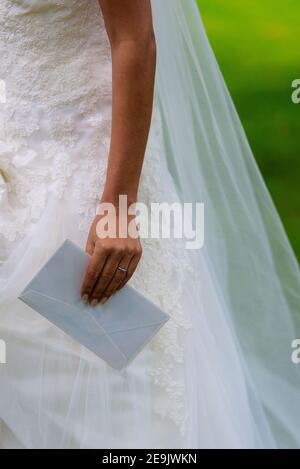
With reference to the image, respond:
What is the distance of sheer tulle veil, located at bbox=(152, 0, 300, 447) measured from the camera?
4.93ft

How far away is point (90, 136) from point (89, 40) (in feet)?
0.46

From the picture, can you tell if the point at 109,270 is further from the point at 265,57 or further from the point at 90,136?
the point at 265,57

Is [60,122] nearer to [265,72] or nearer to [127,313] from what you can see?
[127,313]

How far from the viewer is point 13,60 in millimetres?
1213

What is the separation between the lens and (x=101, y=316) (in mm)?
1121

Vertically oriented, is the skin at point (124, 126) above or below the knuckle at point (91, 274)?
above

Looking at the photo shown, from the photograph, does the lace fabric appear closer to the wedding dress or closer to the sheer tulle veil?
the wedding dress

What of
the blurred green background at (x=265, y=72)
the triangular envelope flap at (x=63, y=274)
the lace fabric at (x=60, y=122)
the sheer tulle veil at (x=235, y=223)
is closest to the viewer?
the triangular envelope flap at (x=63, y=274)

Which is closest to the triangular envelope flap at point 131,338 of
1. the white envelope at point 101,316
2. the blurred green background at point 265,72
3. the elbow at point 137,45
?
the white envelope at point 101,316

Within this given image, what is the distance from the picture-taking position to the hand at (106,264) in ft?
3.60

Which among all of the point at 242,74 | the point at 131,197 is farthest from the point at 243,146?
the point at 242,74

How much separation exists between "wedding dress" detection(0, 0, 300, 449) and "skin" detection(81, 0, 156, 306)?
0.10m

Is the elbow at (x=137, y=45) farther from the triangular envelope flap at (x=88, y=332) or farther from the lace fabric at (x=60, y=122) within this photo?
the triangular envelope flap at (x=88, y=332)

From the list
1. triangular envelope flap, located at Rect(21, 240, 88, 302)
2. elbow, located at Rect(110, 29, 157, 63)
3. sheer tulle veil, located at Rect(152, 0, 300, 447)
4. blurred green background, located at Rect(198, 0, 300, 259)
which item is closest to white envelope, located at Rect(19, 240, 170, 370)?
triangular envelope flap, located at Rect(21, 240, 88, 302)
